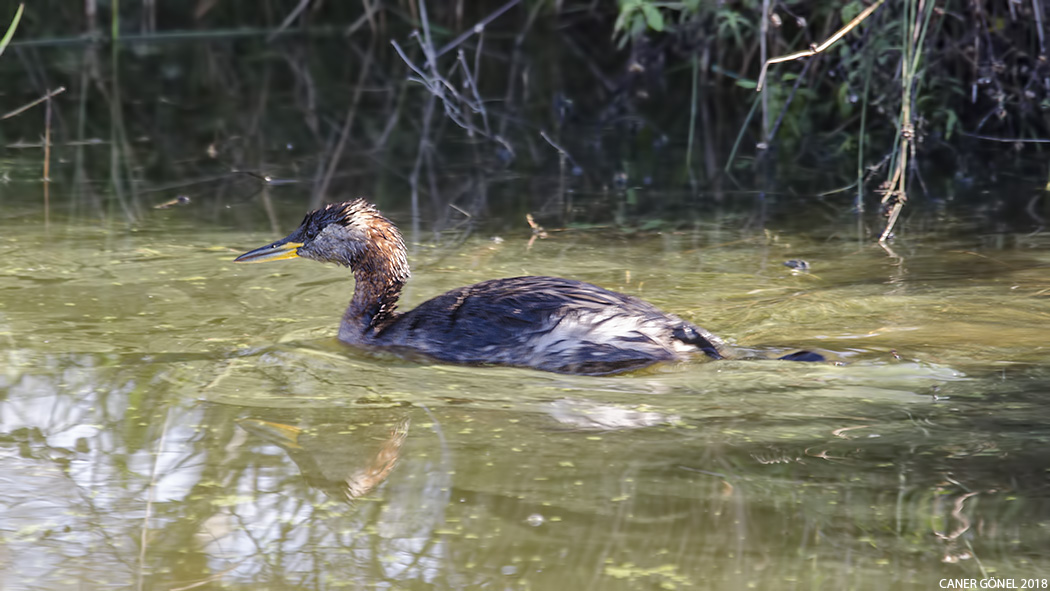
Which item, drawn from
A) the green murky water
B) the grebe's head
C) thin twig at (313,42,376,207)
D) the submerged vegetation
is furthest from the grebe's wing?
thin twig at (313,42,376,207)

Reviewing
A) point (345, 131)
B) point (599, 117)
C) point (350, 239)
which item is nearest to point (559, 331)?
point (350, 239)

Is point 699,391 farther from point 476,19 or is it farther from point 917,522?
point 476,19

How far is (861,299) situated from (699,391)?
152 cm

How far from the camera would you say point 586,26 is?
645 inches

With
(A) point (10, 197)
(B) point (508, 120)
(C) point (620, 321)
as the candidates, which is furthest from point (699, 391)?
(B) point (508, 120)

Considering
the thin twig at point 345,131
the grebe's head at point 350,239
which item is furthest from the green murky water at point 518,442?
the thin twig at point 345,131

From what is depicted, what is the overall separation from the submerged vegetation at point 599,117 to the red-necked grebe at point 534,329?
1743 mm

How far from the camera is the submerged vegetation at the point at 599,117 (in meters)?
8.70

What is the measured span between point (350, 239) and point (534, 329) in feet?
3.79

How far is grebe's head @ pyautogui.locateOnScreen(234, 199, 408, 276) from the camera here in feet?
20.2

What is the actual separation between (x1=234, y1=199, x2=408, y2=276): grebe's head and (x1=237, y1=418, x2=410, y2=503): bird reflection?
4.81ft

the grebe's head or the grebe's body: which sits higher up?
the grebe's head

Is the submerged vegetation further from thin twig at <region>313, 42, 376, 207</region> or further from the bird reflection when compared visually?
the bird reflection

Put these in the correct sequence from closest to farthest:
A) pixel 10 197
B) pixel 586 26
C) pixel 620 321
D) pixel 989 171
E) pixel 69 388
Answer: pixel 69 388 → pixel 620 321 → pixel 10 197 → pixel 989 171 → pixel 586 26
